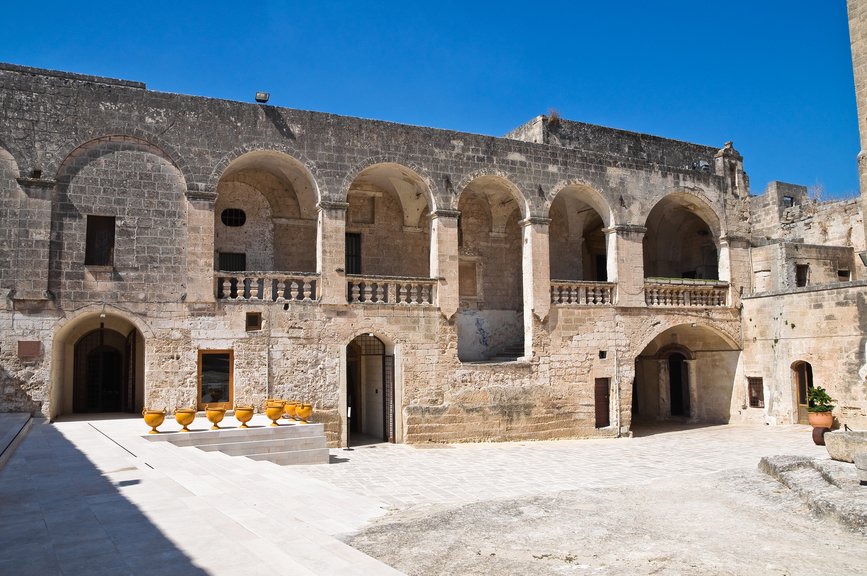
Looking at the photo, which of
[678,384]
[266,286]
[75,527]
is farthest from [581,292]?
[75,527]

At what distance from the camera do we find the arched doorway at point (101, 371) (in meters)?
17.2

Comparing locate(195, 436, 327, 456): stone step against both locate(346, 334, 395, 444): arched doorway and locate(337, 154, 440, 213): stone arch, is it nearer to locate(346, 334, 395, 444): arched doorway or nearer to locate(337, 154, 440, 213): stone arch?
locate(346, 334, 395, 444): arched doorway

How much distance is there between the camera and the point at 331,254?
1642cm

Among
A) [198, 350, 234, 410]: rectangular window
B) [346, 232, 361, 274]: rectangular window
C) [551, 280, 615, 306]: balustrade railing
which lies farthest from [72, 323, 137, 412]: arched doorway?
[551, 280, 615, 306]: balustrade railing

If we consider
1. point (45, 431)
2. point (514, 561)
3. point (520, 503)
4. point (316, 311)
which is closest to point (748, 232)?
point (316, 311)

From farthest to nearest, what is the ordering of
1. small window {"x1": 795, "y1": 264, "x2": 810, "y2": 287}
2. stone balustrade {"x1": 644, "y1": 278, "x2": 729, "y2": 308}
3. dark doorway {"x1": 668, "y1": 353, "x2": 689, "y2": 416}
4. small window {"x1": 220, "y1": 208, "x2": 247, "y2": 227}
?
dark doorway {"x1": 668, "y1": 353, "x2": 689, "y2": 416}, small window {"x1": 795, "y1": 264, "x2": 810, "y2": 287}, stone balustrade {"x1": 644, "y1": 278, "x2": 729, "y2": 308}, small window {"x1": 220, "y1": 208, "x2": 247, "y2": 227}

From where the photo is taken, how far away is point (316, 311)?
1612 cm

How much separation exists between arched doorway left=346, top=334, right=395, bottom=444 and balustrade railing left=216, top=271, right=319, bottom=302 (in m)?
2.31

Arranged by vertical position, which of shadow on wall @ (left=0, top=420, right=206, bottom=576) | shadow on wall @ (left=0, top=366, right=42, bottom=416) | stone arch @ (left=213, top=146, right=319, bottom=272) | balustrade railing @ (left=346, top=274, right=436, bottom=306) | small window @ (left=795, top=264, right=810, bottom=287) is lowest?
shadow on wall @ (left=0, top=420, right=206, bottom=576)

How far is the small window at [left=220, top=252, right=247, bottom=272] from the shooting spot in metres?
17.8

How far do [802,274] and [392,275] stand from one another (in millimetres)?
12691

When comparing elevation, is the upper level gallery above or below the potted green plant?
above

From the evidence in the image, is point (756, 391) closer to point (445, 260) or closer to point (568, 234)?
point (568, 234)

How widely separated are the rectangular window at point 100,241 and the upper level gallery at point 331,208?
3 cm
